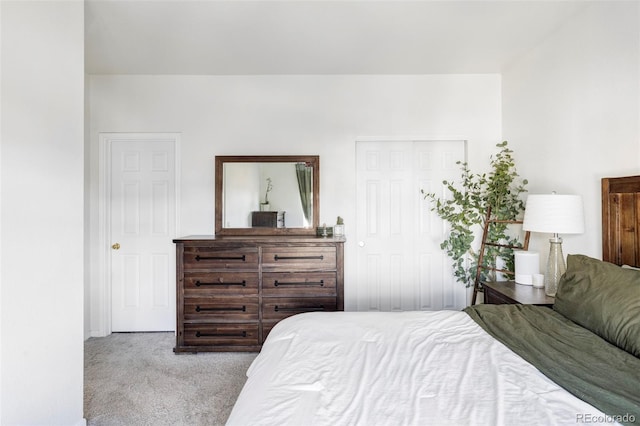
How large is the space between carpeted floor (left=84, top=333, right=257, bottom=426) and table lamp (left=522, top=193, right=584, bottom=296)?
2.27 meters

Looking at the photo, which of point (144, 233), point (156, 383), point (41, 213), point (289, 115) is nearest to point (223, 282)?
point (156, 383)

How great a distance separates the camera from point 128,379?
233cm

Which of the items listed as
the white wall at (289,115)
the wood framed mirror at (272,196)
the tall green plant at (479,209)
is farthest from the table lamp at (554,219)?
the wood framed mirror at (272,196)

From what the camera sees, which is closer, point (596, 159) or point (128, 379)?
point (596, 159)

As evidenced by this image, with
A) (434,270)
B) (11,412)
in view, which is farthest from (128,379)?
(434,270)

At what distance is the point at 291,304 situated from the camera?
2.64 meters

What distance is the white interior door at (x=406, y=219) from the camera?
319 centimetres

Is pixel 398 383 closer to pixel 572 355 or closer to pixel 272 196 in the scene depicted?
pixel 572 355

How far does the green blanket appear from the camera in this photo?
2.90 ft

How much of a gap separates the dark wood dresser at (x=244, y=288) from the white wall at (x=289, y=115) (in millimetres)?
583

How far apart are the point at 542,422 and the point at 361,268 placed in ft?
7.80

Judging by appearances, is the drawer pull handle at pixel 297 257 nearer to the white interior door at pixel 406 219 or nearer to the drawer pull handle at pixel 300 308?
the drawer pull handle at pixel 300 308

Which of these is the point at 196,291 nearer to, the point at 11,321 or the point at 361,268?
the point at 11,321

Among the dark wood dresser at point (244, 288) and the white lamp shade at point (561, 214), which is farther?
the dark wood dresser at point (244, 288)
